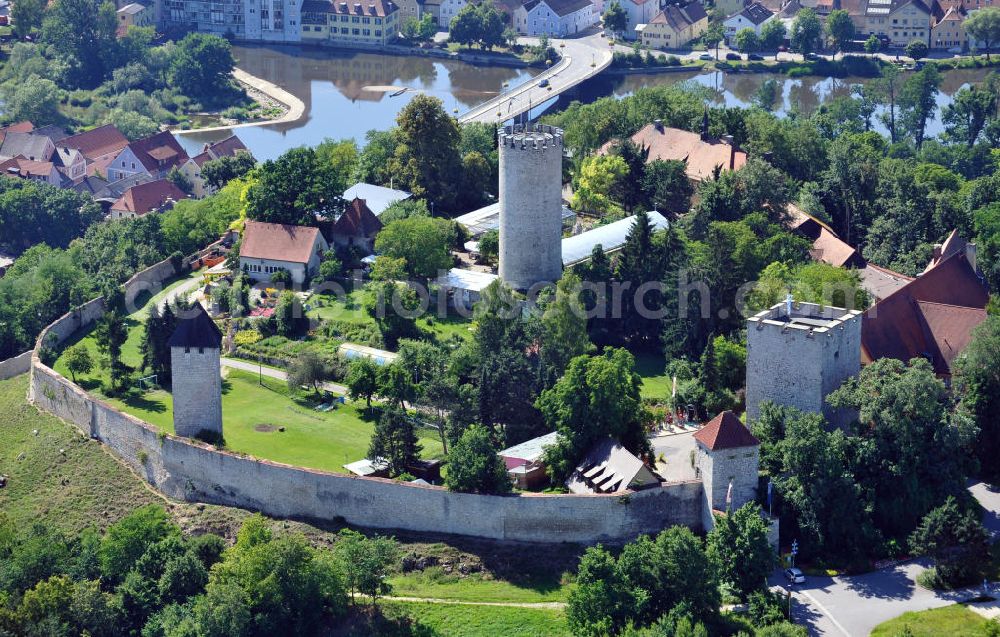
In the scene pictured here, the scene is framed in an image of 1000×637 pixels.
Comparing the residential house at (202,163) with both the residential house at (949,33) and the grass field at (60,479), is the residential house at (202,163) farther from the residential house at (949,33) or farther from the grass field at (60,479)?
the residential house at (949,33)

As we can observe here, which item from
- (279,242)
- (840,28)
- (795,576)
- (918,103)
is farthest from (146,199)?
(840,28)

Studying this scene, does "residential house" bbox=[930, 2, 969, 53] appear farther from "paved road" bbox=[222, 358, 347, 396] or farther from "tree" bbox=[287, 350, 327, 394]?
"tree" bbox=[287, 350, 327, 394]

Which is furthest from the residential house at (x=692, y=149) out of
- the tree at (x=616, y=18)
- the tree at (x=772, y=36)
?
the tree at (x=616, y=18)

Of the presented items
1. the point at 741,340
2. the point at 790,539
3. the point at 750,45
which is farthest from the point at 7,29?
the point at 790,539

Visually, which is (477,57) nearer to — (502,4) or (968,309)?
(502,4)

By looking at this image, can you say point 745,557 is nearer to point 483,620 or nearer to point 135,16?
point 483,620

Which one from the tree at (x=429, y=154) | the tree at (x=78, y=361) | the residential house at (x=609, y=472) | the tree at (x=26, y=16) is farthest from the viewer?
the tree at (x=26, y=16)
